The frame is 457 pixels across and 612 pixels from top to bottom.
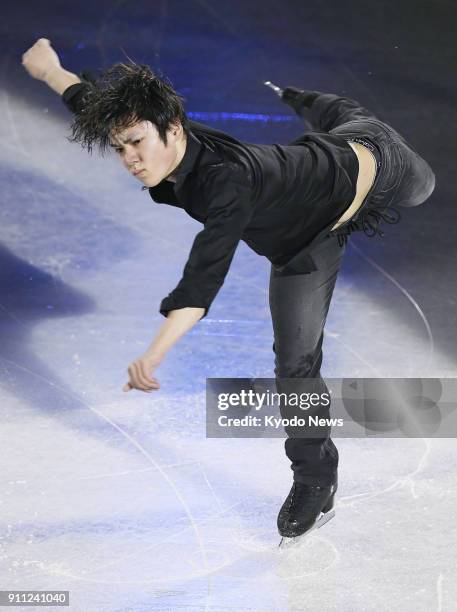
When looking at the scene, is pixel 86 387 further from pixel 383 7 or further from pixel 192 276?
pixel 383 7

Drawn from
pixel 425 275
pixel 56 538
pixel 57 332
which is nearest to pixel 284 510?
pixel 56 538

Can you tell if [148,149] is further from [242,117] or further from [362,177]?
[242,117]

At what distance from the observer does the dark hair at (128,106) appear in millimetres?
2533

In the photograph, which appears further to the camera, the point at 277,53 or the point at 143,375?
the point at 277,53

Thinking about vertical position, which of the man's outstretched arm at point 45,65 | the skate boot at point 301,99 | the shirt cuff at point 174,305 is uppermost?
the man's outstretched arm at point 45,65

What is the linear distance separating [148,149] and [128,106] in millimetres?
107

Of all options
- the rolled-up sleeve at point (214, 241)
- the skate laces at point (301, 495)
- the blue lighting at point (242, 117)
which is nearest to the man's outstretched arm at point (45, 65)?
the rolled-up sleeve at point (214, 241)

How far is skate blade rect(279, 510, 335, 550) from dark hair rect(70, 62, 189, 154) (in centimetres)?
120

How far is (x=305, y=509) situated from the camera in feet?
10.2

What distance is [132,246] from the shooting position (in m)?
4.78

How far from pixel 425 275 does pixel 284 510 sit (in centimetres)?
179

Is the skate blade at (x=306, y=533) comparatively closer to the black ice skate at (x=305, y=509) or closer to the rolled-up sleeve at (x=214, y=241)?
the black ice skate at (x=305, y=509)

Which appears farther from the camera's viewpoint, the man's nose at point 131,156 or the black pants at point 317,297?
the black pants at point 317,297

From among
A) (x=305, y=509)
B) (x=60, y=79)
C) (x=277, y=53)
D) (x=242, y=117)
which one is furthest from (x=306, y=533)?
(x=277, y=53)
